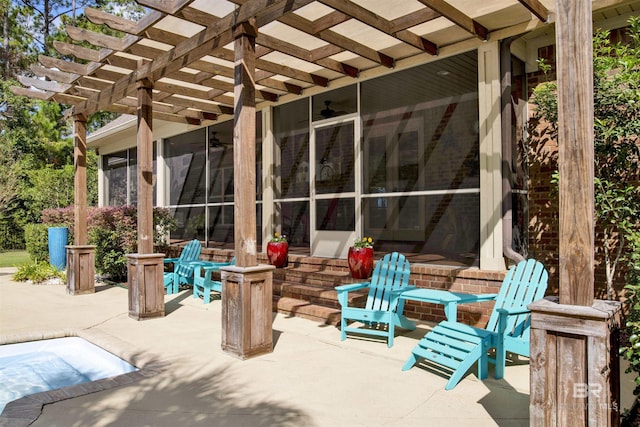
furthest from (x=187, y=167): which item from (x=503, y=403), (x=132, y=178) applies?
(x=503, y=403)

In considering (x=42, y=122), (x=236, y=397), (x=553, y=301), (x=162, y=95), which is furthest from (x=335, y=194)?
(x=42, y=122)

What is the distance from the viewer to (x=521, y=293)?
3.57 m

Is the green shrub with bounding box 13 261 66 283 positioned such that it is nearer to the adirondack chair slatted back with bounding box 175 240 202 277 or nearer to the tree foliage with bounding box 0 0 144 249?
the adirondack chair slatted back with bounding box 175 240 202 277

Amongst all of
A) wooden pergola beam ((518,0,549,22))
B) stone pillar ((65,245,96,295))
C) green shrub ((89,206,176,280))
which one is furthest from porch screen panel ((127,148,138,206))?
wooden pergola beam ((518,0,549,22))

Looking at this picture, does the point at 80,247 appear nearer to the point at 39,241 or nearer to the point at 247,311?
the point at 39,241

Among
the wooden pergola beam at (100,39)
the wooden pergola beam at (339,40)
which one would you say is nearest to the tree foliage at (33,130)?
the wooden pergola beam at (100,39)

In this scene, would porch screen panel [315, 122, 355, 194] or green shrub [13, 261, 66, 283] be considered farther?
green shrub [13, 261, 66, 283]

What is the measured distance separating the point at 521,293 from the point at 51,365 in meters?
4.22

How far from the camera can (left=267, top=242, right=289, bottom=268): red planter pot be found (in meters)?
6.51

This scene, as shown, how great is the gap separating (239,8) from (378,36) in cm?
167

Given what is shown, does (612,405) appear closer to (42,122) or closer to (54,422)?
(54,422)

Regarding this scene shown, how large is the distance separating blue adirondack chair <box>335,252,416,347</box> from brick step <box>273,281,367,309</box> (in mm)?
463

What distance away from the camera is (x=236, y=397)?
306 cm

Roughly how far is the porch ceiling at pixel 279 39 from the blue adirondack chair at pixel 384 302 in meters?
2.38
